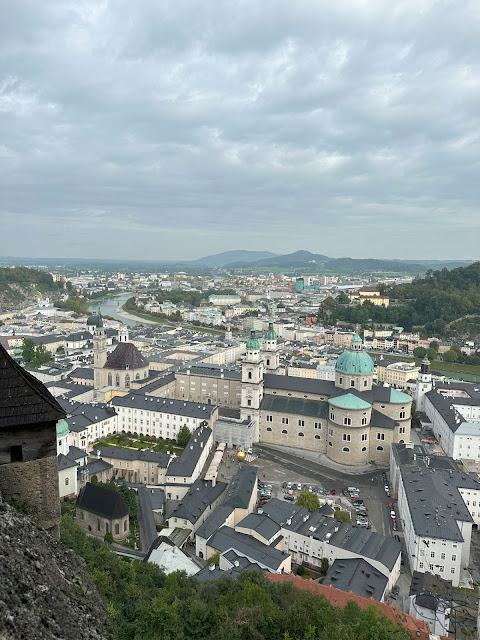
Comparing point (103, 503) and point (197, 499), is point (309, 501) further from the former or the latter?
point (103, 503)

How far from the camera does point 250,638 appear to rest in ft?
50.2

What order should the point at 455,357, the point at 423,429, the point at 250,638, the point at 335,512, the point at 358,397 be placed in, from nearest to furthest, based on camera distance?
the point at 250,638 → the point at 335,512 → the point at 358,397 → the point at 423,429 → the point at 455,357

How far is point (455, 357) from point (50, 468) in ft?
267

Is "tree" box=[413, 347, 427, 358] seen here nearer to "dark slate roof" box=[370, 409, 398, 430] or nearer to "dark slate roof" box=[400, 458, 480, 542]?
"dark slate roof" box=[370, 409, 398, 430]

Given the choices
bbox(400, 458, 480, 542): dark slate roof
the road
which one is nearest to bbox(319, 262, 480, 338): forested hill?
the road

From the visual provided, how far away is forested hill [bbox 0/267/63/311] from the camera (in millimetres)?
134250

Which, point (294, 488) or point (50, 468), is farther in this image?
point (294, 488)

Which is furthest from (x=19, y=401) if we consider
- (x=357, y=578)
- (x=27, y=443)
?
(x=357, y=578)

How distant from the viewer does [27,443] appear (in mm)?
9648

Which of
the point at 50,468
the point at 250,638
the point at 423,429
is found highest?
the point at 50,468

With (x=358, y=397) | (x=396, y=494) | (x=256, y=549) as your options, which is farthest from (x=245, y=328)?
(x=256, y=549)

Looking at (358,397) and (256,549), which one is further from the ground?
(358,397)

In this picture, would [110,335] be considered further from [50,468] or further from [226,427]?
[50,468]

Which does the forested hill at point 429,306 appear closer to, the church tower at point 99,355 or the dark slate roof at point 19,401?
the church tower at point 99,355
